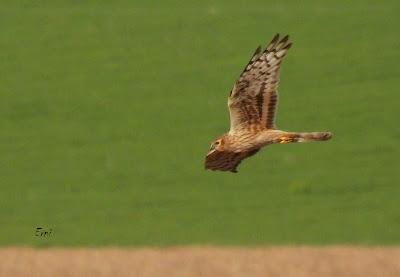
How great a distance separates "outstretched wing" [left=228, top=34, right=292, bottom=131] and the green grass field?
64.7 ft

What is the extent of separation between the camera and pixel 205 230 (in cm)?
2634

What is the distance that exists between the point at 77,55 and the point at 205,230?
1176 centimetres

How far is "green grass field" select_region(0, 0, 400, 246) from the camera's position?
89.4ft

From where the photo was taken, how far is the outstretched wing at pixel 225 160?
15.6ft

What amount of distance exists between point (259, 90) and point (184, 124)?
981 inches

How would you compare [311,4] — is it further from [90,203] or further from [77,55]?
[90,203]

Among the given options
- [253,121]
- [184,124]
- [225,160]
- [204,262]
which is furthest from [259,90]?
[184,124]

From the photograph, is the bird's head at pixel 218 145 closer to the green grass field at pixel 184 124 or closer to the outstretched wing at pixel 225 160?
the outstretched wing at pixel 225 160

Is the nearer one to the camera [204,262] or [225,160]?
[225,160]

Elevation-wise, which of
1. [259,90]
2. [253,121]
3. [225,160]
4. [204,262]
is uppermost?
[204,262]

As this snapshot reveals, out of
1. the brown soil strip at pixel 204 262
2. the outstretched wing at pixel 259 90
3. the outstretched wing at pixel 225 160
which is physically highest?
the brown soil strip at pixel 204 262

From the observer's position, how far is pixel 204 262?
21500mm

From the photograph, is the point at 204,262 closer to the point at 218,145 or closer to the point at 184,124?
the point at 184,124

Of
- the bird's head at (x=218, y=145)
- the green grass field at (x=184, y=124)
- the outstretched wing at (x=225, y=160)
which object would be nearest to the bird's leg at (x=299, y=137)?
the outstretched wing at (x=225, y=160)
